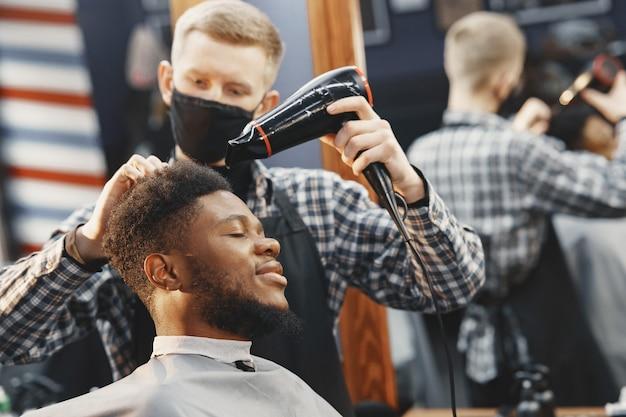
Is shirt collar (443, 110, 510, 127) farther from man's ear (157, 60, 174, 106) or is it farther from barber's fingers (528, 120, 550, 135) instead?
man's ear (157, 60, 174, 106)

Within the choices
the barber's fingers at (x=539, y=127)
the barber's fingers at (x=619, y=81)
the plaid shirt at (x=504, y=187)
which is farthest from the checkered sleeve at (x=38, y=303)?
the barber's fingers at (x=619, y=81)

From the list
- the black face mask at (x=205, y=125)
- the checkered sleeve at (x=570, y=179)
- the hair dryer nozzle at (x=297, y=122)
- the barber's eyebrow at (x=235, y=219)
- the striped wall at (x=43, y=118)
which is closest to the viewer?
the hair dryer nozzle at (x=297, y=122)

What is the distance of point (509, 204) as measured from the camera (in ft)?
9.94

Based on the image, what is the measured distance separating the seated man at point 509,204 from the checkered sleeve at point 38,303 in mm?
1601

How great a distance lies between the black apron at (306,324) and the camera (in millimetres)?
1943

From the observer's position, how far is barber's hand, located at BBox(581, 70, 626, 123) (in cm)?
296

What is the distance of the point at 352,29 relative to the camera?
8.91ft

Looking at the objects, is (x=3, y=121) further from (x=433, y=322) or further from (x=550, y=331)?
(x=550, y=331)

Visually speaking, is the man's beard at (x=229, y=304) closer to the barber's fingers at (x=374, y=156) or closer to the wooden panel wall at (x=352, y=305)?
the barber's fingers at (x=374, y=156)

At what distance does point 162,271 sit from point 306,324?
0.43m

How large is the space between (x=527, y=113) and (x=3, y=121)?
107 inches

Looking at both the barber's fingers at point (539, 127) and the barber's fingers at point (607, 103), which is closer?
the barber's fingers at point (607, 103)

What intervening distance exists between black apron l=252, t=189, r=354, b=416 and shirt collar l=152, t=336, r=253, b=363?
0.20 meters

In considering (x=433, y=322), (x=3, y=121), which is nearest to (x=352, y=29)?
(x=433, y=322)
